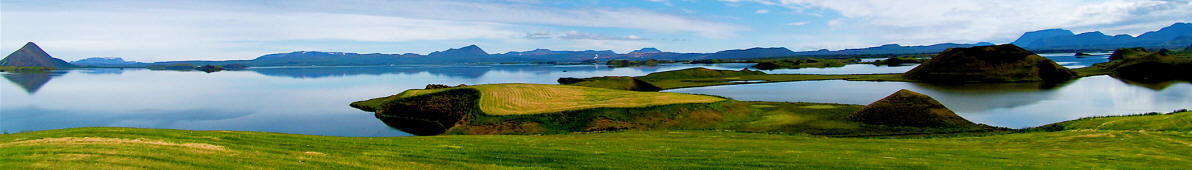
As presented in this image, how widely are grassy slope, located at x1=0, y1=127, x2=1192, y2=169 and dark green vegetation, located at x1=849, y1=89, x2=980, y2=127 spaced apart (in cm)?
1519

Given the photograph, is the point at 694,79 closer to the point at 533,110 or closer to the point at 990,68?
the point at 990,68

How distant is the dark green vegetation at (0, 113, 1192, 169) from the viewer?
16.6 meters

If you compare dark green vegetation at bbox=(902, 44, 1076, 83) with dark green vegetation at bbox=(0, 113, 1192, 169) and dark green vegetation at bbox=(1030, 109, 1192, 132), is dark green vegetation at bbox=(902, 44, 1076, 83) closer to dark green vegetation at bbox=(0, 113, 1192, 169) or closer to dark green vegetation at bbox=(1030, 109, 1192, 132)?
dark green vegetation at bbox=(1030, 109, 1192, 132)

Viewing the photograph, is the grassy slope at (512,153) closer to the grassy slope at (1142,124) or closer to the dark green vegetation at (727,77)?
the grassy slope at (1142,124)

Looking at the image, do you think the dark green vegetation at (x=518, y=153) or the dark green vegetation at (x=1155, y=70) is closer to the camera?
the dark green vegetation at (x=518, y=153)

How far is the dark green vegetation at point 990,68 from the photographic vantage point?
10706 centimetres

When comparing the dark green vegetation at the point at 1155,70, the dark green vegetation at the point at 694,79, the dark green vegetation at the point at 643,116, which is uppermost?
the dark green vegetation at the point at 1155,70

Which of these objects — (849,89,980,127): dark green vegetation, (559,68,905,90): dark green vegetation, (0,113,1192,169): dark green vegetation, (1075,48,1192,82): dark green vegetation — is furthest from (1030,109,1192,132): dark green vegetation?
(1075,48,1192,82): dark green vegetation

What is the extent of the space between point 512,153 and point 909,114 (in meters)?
33.8

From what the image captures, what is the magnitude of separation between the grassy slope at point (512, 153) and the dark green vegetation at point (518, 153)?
0.03m

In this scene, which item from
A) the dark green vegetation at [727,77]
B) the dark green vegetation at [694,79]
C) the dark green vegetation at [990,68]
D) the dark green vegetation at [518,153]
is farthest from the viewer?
the dark green vegetation at [727,77]

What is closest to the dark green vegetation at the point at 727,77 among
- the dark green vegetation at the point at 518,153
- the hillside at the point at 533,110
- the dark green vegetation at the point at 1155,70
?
the dark green vegetation at the point at 1155,70

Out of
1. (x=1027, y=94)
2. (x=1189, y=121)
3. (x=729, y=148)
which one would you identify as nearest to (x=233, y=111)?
(x=729, y=148)

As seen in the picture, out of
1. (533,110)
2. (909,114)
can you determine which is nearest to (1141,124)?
(909,114)
